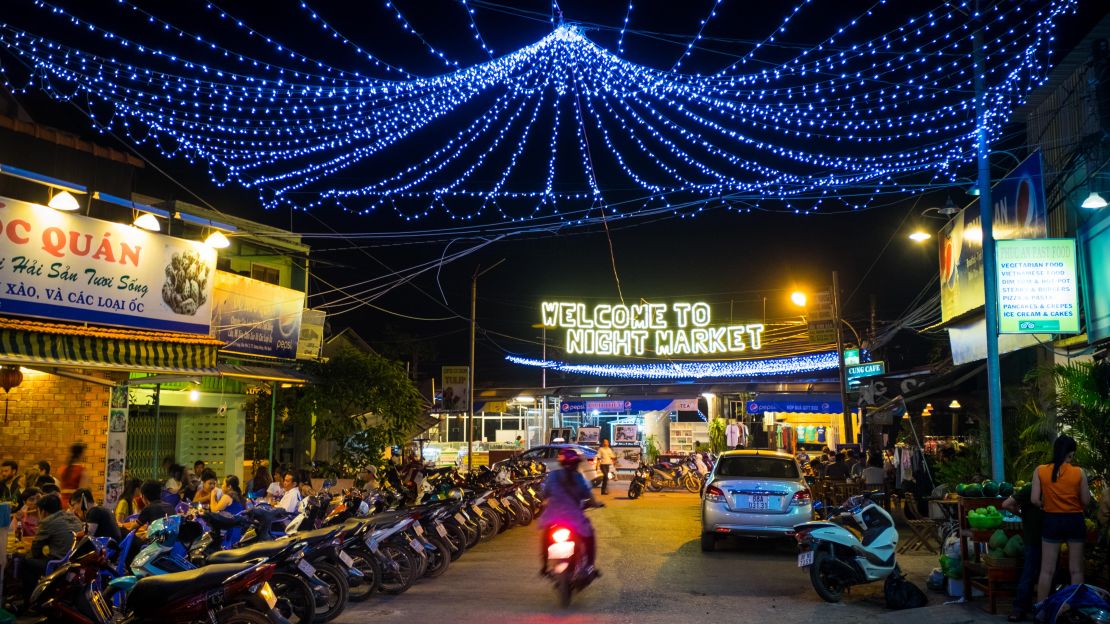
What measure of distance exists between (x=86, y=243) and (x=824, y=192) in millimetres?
12727

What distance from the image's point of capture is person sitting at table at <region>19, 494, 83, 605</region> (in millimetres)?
8469

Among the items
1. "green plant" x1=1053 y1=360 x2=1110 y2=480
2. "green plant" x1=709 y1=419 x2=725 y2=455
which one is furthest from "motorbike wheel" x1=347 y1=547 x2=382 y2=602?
"green plant" x1=709 y1=419 x2=725 y2=455

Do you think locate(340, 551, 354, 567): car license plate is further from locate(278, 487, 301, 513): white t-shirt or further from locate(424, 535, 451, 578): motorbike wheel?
locate(278, 487, 301, 513): white t-shirt

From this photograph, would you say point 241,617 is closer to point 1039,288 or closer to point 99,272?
point 99,272

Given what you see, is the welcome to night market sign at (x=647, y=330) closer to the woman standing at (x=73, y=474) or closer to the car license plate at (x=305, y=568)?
the woman standing at (x=73, y=474)

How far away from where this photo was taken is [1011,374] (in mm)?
16141

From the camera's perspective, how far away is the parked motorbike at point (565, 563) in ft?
28.6

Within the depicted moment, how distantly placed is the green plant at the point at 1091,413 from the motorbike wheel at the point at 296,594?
302 inches

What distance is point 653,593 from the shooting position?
31.0ft

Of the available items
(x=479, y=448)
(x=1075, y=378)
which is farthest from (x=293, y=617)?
(x=479, y=448)

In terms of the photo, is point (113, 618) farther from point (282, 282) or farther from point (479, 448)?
point (479, 448)

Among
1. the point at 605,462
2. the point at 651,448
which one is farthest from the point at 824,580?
the point at 651,448

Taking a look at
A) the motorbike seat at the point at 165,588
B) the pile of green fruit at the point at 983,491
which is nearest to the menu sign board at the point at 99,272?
the motorbike seat at the point at 165,588

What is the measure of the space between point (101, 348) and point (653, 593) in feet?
28.7
